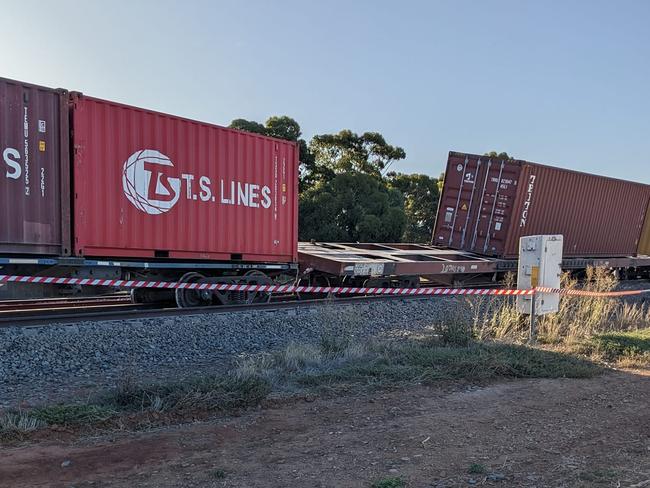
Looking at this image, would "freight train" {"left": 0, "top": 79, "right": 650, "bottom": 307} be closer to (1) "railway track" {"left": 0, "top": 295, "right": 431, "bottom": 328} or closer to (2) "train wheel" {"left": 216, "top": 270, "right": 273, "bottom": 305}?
(2) "train wheel" {"left": 216, "top": 270, "right": 273, "bottom": 305}

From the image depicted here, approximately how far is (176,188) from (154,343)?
3939 mm

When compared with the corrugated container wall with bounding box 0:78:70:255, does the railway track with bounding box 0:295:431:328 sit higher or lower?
lower

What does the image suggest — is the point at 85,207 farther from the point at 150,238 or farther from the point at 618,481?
the point at 618,481

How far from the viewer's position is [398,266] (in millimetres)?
12844

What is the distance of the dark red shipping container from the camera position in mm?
16078

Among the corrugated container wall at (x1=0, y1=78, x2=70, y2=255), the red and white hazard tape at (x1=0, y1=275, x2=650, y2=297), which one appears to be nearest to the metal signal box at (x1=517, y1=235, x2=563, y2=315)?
the red and white hazard tape at (x1=0, y1=275, x2=650, y2=297)

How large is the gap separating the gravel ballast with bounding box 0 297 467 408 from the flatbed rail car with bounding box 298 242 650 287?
5.40 feet

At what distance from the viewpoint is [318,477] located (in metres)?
3.39

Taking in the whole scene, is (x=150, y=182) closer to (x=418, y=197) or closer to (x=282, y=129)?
(x=282, y=129)

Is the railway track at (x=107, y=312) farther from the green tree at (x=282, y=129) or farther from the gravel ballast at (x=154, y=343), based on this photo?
the green tree at (x=282, y=129)

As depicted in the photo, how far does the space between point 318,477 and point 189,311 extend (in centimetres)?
688

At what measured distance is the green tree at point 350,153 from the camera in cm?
3303

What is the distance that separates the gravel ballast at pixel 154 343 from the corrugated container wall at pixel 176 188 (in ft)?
6.97

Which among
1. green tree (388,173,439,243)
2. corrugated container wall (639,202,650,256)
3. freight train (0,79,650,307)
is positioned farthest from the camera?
green tree (388,173,439,243)
